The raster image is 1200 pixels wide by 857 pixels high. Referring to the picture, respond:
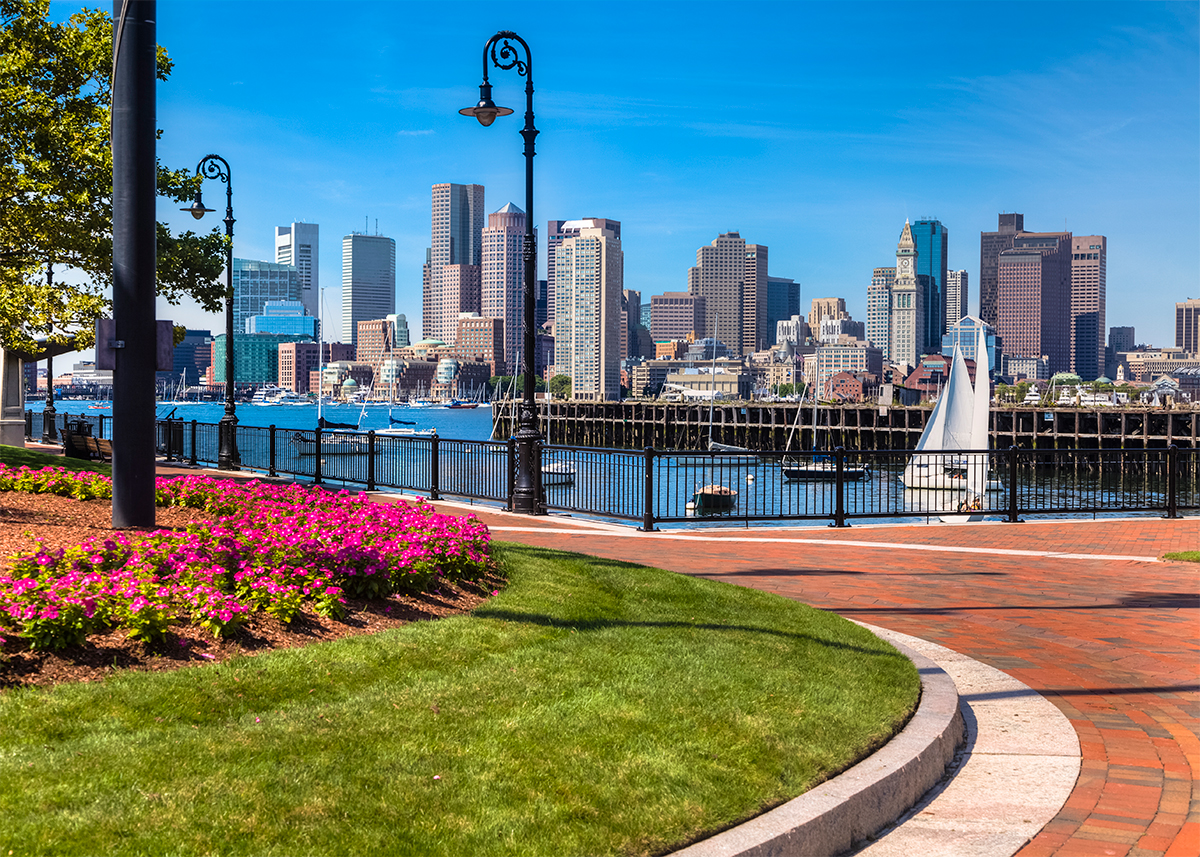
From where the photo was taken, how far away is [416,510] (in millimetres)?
Result: 9320

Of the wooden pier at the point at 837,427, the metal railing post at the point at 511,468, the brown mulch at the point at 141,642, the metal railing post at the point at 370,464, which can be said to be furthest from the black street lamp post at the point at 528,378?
the wooden pier at the point at 837,427

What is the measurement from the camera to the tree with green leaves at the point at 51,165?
16094mm

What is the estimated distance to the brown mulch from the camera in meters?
4.87

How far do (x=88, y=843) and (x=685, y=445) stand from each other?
112m

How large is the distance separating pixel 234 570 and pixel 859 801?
4030mm

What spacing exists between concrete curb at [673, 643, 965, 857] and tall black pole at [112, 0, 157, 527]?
5420 mm

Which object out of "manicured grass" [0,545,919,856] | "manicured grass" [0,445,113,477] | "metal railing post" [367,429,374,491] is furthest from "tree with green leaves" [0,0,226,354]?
"manicured grass" [0,545,919,856]

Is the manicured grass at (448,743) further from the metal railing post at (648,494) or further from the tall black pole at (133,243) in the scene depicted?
the metal railing post at (648,494)

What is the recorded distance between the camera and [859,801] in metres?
4.58

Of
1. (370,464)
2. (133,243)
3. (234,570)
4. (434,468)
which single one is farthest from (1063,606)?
(370,464)

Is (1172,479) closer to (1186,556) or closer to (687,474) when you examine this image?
(1186,556)

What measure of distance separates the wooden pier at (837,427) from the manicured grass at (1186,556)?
67.0 m

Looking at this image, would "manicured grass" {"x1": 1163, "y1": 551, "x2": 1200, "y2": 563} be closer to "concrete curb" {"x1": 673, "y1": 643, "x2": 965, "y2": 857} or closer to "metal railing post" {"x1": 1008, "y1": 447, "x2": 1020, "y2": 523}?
"metal railing post" {"x1": 1008, "y1": 447, "x2": 1020, "y2": 523}

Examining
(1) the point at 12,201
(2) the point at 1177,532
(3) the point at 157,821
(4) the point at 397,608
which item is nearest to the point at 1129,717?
(4) the point at 397,608
